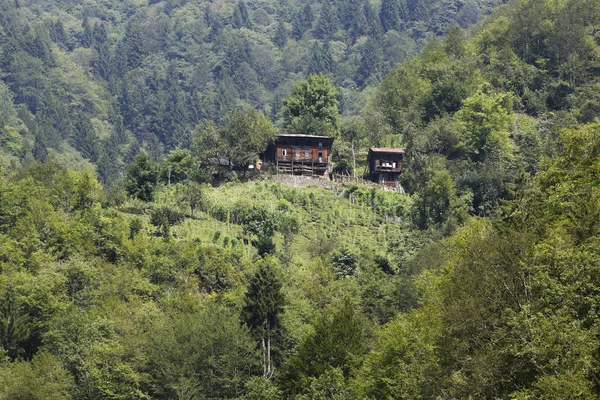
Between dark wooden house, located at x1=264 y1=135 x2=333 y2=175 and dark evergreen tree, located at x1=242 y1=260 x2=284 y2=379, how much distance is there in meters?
31.2

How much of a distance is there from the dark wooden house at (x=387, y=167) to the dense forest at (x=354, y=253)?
2.03m

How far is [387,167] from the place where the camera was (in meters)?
72.6

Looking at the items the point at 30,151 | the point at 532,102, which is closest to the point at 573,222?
the point at 532,102

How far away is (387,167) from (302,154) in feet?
24.1

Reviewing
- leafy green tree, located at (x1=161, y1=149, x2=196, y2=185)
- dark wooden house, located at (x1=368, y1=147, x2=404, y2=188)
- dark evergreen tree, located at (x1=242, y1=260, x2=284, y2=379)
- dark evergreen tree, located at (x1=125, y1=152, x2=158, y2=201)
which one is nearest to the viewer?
dark evergreen tree, located at (x1=242, y1=260, x2=284, y2=379)

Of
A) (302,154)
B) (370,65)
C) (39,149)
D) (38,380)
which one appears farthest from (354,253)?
(370,65)

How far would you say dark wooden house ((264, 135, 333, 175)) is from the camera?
72812 mm

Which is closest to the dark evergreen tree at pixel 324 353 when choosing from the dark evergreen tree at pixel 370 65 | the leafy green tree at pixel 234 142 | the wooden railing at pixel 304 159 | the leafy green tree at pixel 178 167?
the leafy green tree at pixel 178 167

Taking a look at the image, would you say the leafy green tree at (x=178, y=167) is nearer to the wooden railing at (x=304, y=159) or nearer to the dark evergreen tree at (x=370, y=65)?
the wooden railing at (x=304, y=159)

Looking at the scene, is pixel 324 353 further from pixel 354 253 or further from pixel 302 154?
pixel 302 154

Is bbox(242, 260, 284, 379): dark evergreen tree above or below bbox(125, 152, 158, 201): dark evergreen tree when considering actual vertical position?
below

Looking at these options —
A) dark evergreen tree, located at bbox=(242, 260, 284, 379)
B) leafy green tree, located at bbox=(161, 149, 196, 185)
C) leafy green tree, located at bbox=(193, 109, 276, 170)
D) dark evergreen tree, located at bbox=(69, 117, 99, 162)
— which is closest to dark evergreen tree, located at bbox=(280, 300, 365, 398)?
dark evergreen tree, located at bbox=(242, 260, 284, 379)

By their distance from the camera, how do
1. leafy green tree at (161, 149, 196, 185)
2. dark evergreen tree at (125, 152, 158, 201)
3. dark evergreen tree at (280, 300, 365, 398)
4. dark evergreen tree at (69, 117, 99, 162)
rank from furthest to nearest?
dark evergreen tree at (69, 117, 99, 162) < leafy green tree at (161, 149, 196, 185) < dark evergreen tree at (125, 152, 158, 201) < dark evergreen tree at (280, 300, 365, 398)

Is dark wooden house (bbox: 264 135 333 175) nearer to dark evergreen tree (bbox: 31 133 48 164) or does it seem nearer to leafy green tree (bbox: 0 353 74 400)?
leafy green tree (bbox: 0 353 74 400)
